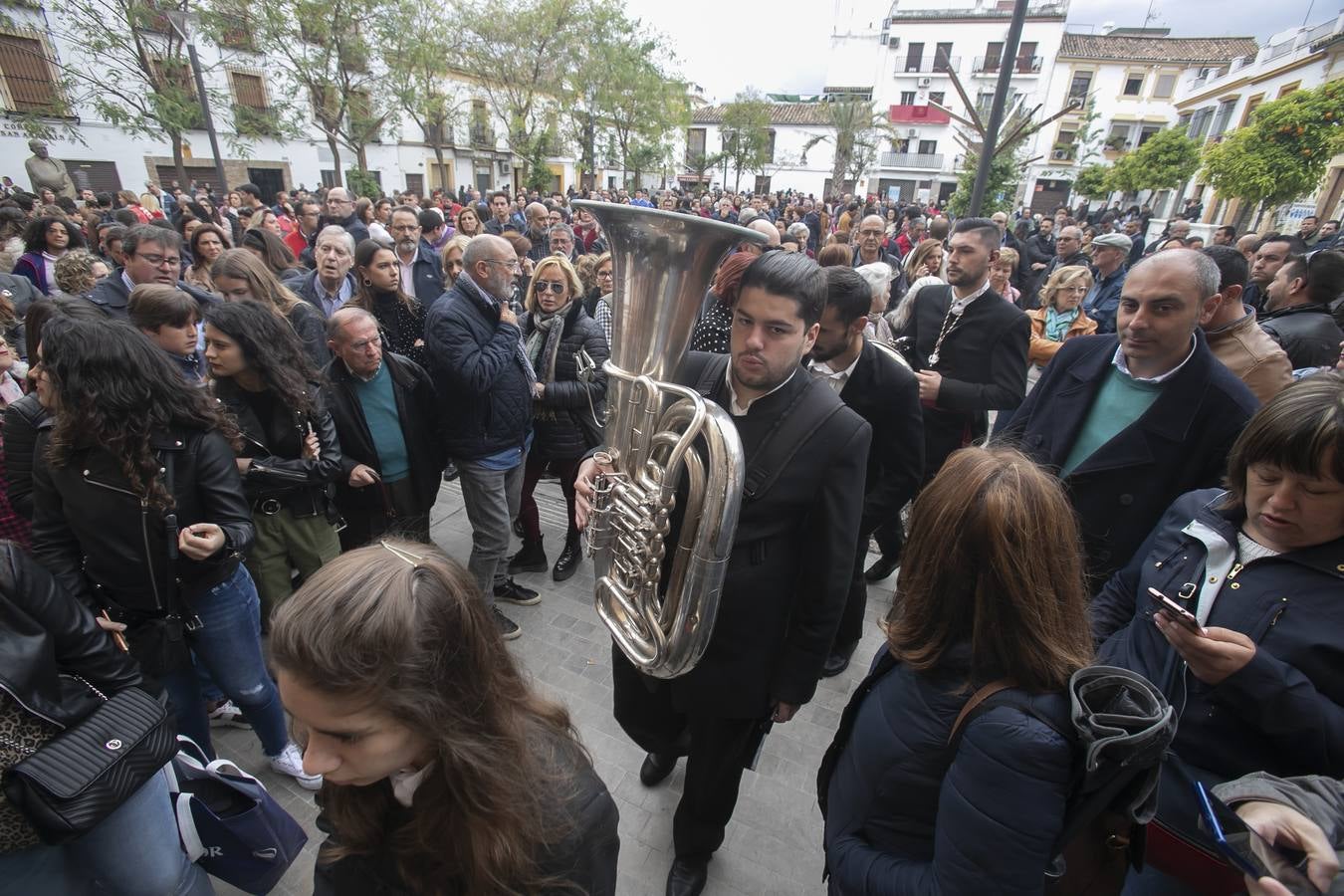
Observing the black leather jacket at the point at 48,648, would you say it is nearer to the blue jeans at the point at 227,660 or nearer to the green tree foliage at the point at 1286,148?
the blue jeans at the point at 227,660

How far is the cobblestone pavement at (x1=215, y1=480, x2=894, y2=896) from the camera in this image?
2.32 metres

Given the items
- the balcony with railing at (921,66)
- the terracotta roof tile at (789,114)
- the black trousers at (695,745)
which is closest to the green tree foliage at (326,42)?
the black trousers at (695,745)

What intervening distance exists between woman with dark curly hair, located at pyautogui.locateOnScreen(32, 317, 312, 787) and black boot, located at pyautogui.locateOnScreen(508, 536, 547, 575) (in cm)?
197

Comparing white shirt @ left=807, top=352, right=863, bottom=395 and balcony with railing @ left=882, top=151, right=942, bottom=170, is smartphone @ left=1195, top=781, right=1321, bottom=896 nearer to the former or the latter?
white shirt @ left=807, top=352, right=863, bottom=395

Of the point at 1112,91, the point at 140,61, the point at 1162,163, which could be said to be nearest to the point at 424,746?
the point at 140,61

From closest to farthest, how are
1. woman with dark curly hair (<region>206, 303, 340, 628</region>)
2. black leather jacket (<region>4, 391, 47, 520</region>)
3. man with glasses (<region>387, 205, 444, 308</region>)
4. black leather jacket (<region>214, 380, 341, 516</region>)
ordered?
black leather jacket (<region>4, 391, 47, 520</region>)
woman with dark curly hair (<region>206, 303, 340, 628</region>)
black leather jacket (<region>214, 380, 341, 516</region>)
man with glasses (<region>387, 205, 444, 308</region>)

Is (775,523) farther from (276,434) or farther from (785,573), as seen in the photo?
(276,434)

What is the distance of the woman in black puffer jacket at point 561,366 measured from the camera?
3.73 m

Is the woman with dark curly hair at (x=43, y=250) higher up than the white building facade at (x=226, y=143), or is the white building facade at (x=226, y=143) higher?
the white building facade at (x=226, y=143)

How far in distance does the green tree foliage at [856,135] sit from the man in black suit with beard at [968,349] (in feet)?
133

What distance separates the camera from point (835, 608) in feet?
6.06

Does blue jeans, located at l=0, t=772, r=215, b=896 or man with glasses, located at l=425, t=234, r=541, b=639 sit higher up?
man with glasses, located at l=425, t=234, r=541, b=639

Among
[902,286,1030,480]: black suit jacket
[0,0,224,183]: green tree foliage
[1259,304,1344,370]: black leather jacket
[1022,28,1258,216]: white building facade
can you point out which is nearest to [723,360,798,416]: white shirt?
[902,286,1030,480]: black suit jacket

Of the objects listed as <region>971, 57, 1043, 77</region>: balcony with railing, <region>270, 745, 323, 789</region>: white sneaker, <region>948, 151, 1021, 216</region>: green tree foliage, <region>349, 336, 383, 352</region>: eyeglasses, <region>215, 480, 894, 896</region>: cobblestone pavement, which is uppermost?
<region>971, 57, 1043, 77</region>: balcony with railing
